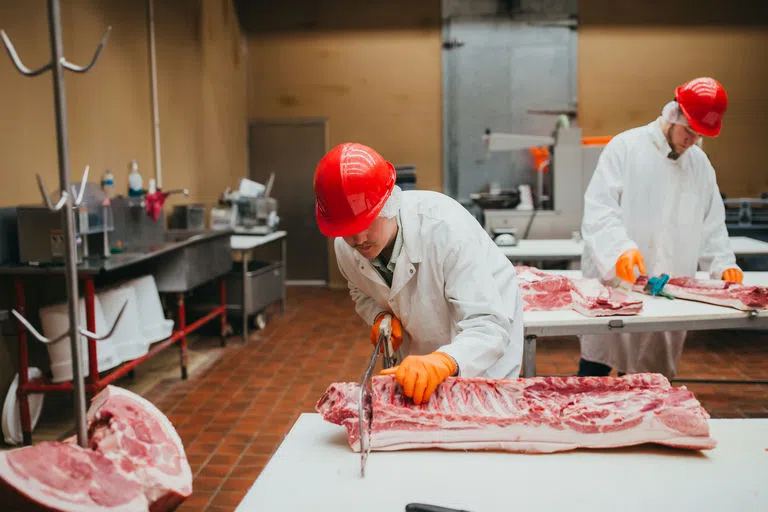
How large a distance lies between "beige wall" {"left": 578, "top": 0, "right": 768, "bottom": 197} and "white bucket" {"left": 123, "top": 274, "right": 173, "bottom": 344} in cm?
549

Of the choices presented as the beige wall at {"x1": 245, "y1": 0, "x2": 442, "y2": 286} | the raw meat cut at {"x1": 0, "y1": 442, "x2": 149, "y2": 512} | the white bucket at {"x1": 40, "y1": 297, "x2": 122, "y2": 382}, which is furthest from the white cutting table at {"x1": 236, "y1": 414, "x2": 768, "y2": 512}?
the beige wall at {"x1": 245, "y1": 0, "x2": 442, "y2": 286}

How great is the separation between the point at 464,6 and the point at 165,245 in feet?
16.0

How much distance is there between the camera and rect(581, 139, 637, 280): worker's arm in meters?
3.45

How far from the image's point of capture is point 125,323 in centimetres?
401

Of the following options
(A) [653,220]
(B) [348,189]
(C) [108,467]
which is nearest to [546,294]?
(A) [653,220]

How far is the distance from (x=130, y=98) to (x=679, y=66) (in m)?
5.92

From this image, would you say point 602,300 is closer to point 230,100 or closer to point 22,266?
point 22,266

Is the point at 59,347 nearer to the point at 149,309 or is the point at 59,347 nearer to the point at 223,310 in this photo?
the point at 149,309

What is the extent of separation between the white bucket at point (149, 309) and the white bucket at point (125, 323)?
141mm

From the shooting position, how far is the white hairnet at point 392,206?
6.39ft

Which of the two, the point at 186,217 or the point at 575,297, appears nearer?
the point at 575,297

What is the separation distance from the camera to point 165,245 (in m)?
4.58

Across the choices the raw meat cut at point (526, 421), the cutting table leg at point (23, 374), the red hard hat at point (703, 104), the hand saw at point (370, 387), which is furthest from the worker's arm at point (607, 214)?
the cutting table leg at point (23, 374)

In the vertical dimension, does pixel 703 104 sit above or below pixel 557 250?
above
